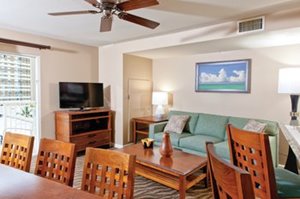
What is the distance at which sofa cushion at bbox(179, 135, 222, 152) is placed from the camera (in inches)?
141

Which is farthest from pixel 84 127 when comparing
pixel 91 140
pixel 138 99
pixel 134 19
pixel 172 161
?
pixel 134 19

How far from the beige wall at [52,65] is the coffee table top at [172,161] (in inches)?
81.1

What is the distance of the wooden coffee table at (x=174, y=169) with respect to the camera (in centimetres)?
245

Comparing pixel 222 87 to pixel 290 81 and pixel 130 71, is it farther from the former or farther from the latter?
pixel 130 71

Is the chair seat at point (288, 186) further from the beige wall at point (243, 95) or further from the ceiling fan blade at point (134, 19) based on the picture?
the beige wall at point (243, 95)

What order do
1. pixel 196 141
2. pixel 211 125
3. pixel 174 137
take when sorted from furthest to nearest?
pixel 211 125 → pixel 174 137 → pixel 196 141

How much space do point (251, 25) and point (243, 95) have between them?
1482mm

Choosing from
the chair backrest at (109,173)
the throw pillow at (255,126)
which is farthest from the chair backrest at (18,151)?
the throw pillow at (255,126)

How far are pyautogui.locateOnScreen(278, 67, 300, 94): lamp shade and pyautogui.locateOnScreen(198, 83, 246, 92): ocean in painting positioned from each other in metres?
1.06

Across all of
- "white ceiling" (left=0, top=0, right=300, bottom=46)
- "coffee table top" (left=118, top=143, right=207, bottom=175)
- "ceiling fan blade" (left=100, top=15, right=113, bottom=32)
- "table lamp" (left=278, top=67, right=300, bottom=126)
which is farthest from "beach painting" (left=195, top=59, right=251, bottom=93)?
"ceiling fan blade" (left=100, top=15, right=113, bottom=32)

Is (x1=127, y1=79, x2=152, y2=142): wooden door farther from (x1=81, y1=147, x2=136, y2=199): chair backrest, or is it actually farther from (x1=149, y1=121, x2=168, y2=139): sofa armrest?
(x1=81, y1=147, x2=136, y2=199): chair backrest

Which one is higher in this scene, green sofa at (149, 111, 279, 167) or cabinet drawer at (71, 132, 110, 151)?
green sofa at (149, 111, 279, 167)

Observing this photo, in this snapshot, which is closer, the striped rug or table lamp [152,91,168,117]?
the striped rug

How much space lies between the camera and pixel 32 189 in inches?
47.7
